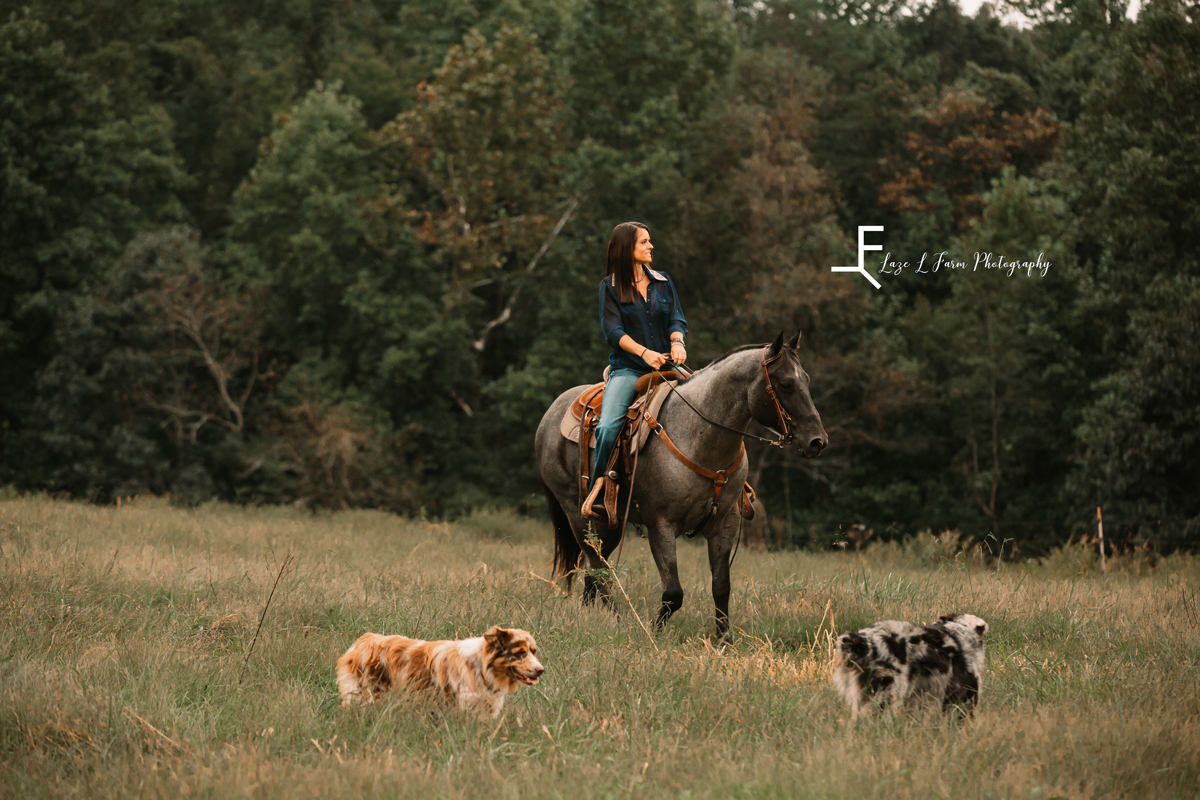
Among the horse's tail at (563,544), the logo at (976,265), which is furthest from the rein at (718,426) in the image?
the logo at (976,265)

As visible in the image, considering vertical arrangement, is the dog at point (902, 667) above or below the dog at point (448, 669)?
above

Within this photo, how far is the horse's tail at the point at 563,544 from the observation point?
927 centimetres

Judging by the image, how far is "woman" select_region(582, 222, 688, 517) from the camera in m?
7.74

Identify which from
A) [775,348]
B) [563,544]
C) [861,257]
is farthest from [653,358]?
[861,257]

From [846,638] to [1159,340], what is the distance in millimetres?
21589

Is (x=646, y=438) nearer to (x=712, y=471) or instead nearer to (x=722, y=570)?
(x=712, y=471)

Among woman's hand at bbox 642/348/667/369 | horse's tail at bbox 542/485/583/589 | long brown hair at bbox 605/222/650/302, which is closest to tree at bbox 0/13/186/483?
horse's tail at bbox 542/485/583/589

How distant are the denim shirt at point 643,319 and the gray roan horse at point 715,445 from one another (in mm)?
561

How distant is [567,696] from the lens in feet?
16.8

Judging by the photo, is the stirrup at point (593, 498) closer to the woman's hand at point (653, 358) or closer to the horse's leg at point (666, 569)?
the horse's leg at point (666, 569)

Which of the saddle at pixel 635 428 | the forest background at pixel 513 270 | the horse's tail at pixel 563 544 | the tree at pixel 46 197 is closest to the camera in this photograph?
the saddle at pixel 635 428

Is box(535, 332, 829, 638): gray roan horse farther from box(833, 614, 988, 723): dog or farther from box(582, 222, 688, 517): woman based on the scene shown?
box(833, 614, 988, 723): dog

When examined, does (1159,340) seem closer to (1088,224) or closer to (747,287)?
(1088,224)

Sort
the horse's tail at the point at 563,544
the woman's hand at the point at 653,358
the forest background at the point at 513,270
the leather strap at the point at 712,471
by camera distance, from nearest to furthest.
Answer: the leather strap at the point at 712,471 → the woman's hand at the point at 653,358 → the horse's tail at the point at 563,544 → the forest background at the point at 513,270
